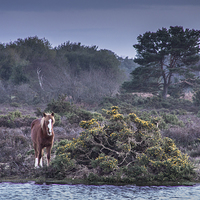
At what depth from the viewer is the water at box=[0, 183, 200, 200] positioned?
7.45 metres

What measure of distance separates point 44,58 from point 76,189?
55.0 m

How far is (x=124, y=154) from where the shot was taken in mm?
9438

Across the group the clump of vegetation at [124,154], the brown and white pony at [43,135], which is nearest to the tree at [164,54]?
the clump of vegetation at [124,154]

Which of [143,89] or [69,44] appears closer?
[143,89]

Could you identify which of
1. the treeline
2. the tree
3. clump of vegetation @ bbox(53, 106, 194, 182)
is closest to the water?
clump of vegetation @ bbox(53, 106, 194, 182)

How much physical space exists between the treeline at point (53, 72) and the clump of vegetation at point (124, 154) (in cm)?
2812

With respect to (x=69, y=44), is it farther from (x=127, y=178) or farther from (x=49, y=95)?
(x=127, y=178)

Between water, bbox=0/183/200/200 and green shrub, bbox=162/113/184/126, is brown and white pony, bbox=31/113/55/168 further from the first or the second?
green shrub, bbox=162/113/184/126

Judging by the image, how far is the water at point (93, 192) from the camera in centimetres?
745

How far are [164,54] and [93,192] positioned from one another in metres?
29.9

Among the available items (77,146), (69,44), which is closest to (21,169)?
(77,146)

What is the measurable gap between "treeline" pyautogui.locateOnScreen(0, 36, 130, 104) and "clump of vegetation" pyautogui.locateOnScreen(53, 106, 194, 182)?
28.1 metres

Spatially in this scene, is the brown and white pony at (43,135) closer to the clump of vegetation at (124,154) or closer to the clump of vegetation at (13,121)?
the clump of vegetation at (124,154)

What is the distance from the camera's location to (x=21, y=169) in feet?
31.6
